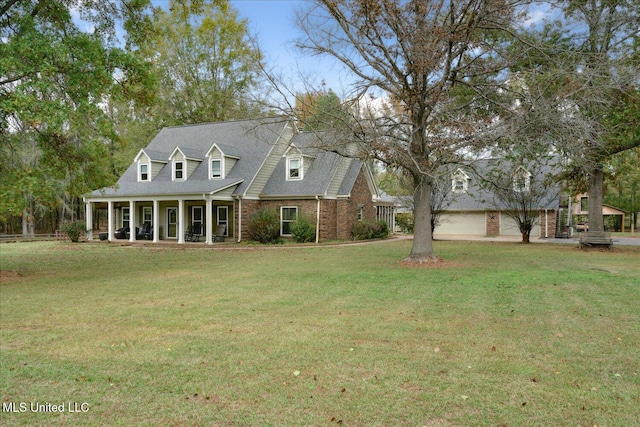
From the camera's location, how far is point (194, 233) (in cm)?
2523

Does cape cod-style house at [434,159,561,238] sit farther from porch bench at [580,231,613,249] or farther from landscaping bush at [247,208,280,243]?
landscaping bush at [247,208,280,243]

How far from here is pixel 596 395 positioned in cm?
396

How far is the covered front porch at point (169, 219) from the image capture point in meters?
24.1

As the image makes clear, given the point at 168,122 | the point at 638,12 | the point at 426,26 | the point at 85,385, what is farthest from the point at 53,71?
the point at 168,122

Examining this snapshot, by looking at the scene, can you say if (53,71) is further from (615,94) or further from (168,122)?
(168,122)

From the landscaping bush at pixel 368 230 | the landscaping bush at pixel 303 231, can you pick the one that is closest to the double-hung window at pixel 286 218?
the landscaping bush at pixel 303 231

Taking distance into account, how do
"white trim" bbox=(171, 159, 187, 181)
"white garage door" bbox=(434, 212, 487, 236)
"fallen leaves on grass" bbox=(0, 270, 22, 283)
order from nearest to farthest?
"fallen leaves on grass" bbox=(0, 270, 22, 283) → "white trim" bbox=(171, 159, 187, 181) → "white garage door" bbox=(434, 212, 487, 236)

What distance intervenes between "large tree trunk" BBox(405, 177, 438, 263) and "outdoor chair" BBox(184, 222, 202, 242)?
14268mm

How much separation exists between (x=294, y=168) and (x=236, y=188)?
346 cm

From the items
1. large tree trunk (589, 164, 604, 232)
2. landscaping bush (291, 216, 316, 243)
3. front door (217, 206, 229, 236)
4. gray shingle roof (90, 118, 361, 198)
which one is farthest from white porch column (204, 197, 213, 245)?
large tree trunk (589, 164, 604, 232)

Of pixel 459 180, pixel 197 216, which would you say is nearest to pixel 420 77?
pixel 459 180

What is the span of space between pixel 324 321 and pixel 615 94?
14348mm

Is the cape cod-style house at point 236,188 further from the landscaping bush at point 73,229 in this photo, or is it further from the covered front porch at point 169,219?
the landscaping bush at point 73,229

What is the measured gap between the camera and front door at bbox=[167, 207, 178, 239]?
1055 inches
